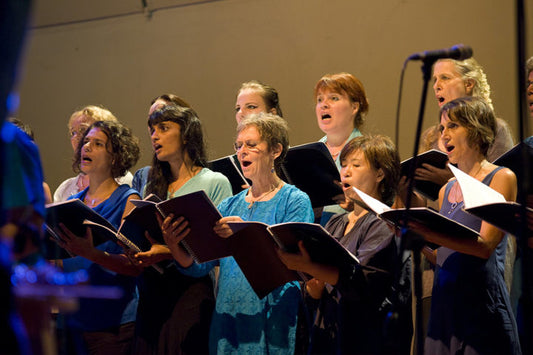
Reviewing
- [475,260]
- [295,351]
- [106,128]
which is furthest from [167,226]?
[475,260]

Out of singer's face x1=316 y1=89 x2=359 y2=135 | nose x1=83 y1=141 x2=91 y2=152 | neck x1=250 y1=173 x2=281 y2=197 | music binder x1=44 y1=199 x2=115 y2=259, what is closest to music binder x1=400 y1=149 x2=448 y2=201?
neck x1=250 y1=173 x2=281 y2=197

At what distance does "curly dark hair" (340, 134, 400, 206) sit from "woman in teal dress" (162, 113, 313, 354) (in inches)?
11.7

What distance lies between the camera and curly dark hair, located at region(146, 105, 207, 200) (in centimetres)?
311

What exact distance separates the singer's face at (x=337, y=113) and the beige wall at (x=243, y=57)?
108 cm

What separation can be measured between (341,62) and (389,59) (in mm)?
334

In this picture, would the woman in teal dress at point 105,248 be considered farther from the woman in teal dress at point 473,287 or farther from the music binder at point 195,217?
the woman in teal dress at point 473,287

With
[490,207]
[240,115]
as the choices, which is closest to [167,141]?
[240,115]

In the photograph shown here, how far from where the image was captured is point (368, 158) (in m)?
2.52

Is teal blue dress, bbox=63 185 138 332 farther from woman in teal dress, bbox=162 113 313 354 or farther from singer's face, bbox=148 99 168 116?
singer's face, bbox=148 99 168 116

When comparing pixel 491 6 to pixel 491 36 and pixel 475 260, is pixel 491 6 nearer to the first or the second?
pixel 491 36

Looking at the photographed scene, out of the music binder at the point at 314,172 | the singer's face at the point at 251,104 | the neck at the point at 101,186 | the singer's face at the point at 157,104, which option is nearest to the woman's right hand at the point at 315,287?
the music binder at the point at 314,172

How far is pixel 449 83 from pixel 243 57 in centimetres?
191

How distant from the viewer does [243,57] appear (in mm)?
4727

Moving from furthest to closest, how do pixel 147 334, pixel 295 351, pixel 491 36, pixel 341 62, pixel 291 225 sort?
pixel 341 62, pixel 491 36, pixel 147 334, pixel 295 351, pixel 291 225
